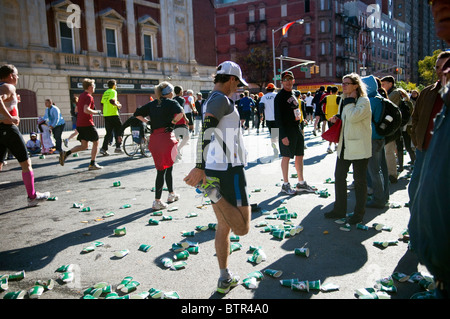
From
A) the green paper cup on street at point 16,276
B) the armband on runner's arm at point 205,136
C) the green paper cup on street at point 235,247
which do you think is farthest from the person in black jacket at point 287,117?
the green paper cup on street at point 16,276

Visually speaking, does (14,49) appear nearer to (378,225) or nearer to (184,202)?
(184,202)

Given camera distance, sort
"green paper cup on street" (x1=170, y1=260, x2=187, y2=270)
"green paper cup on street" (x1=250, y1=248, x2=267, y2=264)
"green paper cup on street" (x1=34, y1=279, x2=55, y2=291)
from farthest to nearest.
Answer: "green paper cup on street" (x1=250, y1=248, x2=267, y2=264), "green paper cup on street" (x1=170, y1=260, x2=187, y2=270), "green paper cup on street" (x1=34, y1=279, x2=55, y2=291)

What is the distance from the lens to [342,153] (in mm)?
5383

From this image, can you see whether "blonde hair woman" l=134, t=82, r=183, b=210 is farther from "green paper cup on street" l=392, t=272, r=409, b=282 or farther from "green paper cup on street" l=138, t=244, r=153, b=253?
"green paper cup on street" l=392, t=272, r=409, b=282

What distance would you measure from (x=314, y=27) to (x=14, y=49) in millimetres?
44600

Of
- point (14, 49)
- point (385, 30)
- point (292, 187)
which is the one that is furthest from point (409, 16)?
point (292, 187)

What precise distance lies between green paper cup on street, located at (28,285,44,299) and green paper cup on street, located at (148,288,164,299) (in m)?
1.04

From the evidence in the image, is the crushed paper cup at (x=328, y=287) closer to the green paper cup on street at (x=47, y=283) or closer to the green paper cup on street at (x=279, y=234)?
the green paper cup on street at (x=279, y=234)

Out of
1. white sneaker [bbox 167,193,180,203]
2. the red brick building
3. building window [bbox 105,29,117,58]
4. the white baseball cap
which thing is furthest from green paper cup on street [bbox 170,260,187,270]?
the red brick building

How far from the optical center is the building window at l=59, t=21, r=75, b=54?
90.7ft

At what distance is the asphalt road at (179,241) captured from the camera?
361 cm

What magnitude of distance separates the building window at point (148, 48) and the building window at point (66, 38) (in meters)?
7.01
